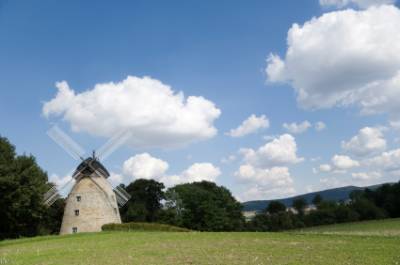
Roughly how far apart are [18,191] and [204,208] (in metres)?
41.1

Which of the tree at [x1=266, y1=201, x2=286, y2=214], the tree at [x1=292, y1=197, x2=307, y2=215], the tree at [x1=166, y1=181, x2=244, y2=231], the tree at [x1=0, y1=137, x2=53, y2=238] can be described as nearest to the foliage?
the tree at [x1=0, y1=137, x2=53, y2=238]

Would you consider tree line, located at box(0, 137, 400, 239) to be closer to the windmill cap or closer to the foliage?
the foliage

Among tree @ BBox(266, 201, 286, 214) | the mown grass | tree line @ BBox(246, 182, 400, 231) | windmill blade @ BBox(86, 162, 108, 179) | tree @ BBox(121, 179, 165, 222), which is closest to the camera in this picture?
the mown grass

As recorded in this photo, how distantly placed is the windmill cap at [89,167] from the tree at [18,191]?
28.7 feet

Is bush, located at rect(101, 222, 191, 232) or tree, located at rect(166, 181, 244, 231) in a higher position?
tree, located at rect(166, 181, 244, 231)

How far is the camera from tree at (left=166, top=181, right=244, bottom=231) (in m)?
88.9

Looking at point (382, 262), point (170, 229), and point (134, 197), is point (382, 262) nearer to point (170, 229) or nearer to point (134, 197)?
point (170, 229)

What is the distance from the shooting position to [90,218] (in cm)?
5219

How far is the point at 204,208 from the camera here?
3516 inches

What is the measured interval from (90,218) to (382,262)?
40188 millimetres

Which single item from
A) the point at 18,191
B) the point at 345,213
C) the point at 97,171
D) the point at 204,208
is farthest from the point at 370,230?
the point at 345,213

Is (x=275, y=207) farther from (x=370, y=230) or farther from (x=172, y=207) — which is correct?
(x=370, y=230)

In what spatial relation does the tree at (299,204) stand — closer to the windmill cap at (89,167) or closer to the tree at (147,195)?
the tree at (147,195)

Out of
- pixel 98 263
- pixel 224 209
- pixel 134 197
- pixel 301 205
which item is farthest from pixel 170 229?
pixel 301 205
